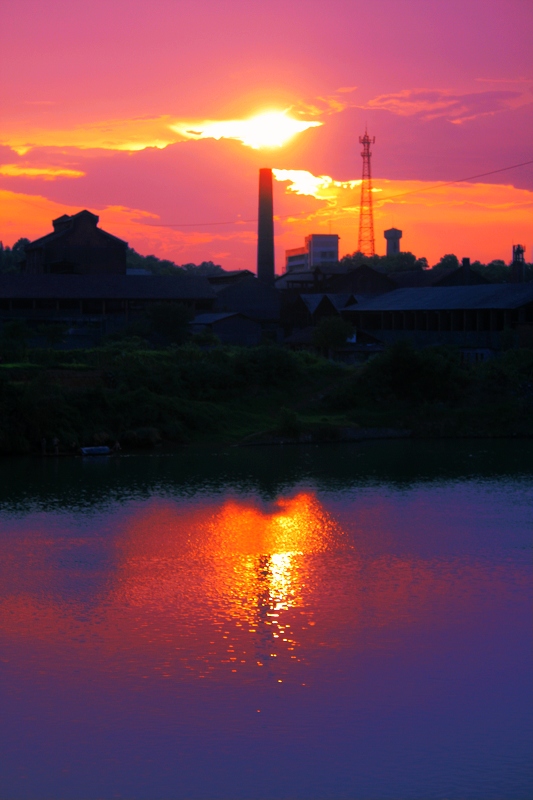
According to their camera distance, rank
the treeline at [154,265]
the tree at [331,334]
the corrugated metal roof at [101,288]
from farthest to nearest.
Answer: the treeline at [154,265]
the corrugated metal roof at [101,288]
the tree at [331,334]

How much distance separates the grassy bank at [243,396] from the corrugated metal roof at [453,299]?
20.7ft

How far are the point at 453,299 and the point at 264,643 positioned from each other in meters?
42.6

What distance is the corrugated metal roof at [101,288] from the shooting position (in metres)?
59.1

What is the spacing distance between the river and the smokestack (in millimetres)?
55418

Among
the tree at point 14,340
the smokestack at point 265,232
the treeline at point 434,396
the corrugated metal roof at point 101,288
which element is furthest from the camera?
the smokestack at point 265,232

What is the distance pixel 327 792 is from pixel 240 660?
13.4ft

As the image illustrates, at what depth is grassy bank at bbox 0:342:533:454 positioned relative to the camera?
121ft

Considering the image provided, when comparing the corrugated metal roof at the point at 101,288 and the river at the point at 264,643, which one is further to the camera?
the corrugated metal roof at the point at 101,288

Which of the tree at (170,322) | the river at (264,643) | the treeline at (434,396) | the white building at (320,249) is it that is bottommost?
the river at (264,643)

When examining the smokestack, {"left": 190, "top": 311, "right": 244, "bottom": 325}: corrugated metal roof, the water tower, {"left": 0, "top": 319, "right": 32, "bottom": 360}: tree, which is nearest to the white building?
the water tower

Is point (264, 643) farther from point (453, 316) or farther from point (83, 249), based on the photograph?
point (83, 249)

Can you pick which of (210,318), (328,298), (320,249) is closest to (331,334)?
(210,318)

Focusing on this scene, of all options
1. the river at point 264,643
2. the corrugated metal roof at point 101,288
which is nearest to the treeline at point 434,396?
the river at point 264,643

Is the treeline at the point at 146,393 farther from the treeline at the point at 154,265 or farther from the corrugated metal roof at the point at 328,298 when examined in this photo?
the treeline at the point at 154,265
